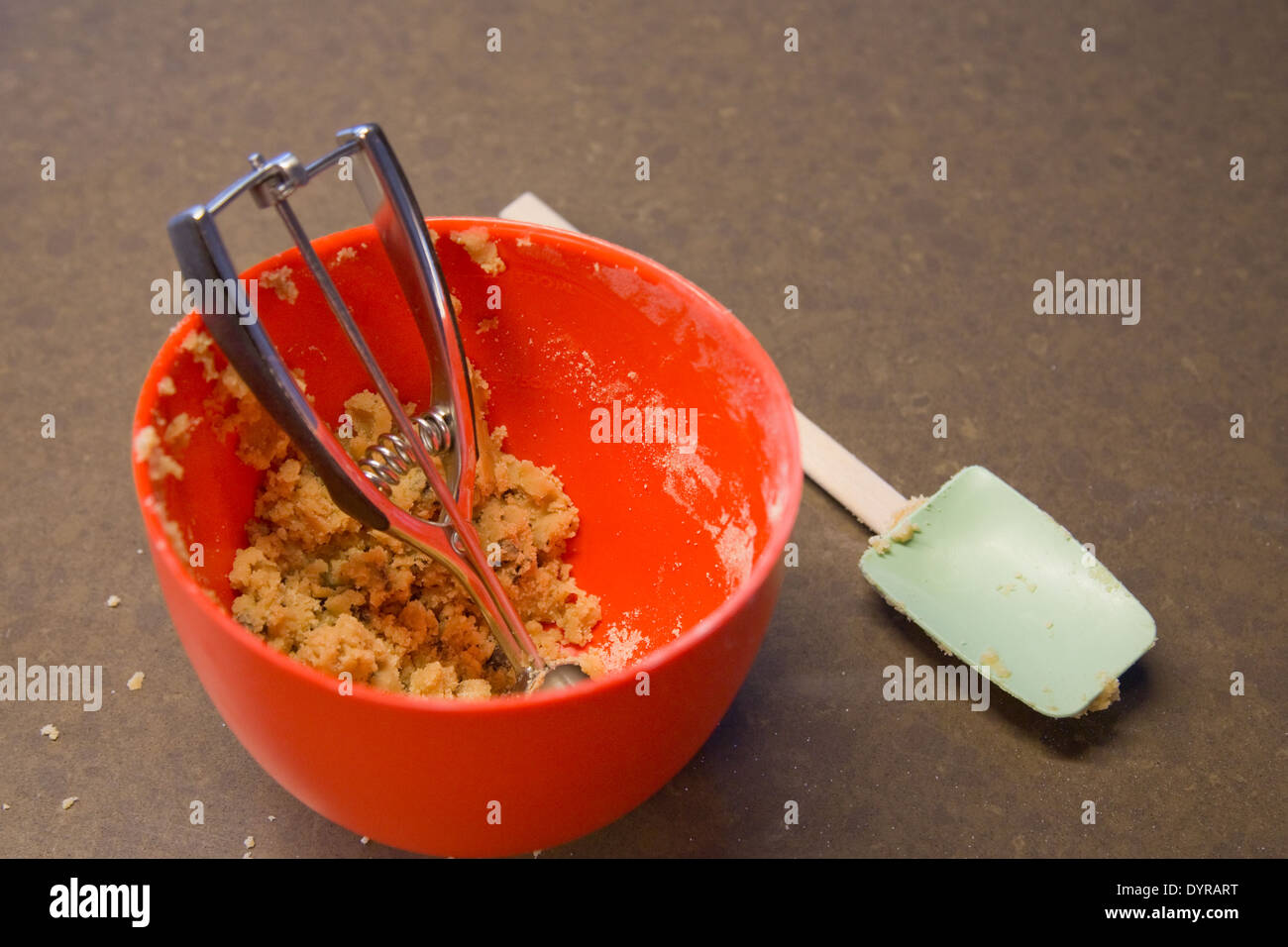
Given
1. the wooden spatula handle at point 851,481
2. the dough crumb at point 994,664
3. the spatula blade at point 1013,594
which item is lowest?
the dough crumb at point 994,664

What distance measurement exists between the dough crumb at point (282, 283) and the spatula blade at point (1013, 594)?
472mm

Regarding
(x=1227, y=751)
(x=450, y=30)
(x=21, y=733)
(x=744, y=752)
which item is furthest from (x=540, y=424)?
(x=450, y=30)

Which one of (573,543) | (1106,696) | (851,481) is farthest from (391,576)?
(1106,696)

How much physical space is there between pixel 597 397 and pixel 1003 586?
354mm

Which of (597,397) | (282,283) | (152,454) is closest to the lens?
(152,454)

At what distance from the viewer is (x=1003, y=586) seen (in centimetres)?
89

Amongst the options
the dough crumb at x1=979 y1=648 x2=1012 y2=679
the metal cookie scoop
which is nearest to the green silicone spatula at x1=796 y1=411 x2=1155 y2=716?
the dough crumb at x1=979 y1=648 x2=1012 y2=679

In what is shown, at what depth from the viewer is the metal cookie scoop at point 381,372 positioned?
0.57m

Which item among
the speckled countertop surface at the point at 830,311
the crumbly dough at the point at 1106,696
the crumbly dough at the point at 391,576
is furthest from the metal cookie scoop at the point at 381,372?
the crumbly dough at the point at 1106,696

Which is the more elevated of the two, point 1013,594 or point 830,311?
point 830,311

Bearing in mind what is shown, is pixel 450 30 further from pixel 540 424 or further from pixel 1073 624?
pixel 1073 624

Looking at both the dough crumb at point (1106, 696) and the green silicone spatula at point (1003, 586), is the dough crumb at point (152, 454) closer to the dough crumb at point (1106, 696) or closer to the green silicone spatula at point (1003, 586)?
the green silicone spatula at point (1003, 586)

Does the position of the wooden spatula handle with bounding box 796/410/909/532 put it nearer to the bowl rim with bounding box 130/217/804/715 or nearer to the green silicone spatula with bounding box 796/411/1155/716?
the green silicone spatula with bounding box 796/411/1155/716

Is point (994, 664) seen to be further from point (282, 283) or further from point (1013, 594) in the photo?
point (282, 283)
